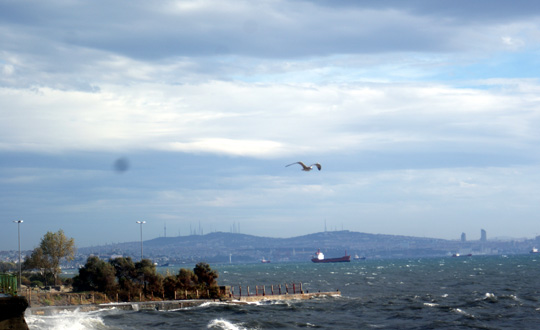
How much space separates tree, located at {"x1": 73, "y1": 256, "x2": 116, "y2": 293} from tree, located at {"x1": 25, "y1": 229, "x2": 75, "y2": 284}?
13423 mm

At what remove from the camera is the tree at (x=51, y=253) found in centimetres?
8550

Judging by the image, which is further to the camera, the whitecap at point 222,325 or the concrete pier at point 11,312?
the whitecap at point 222,325

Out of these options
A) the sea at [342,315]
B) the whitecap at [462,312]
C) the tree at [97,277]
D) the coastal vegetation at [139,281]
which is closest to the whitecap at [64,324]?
the sea at [342,315]

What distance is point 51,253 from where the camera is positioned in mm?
85688

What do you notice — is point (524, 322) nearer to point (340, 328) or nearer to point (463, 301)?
point (340, 328)

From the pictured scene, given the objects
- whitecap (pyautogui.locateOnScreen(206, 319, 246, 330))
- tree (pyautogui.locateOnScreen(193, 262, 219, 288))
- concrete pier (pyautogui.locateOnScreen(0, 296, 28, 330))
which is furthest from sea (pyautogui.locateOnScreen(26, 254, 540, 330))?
concrete pier (pyautogui.locateOnScreen(0, 296, 28, 330))

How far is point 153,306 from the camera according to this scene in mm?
63062

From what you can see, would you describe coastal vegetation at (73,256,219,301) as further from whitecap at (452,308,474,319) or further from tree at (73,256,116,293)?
whitecap at (452,308,474,319)

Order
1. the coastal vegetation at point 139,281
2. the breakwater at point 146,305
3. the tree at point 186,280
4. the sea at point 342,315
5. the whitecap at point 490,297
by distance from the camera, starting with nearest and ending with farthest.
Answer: the sea at point 342,315
the breakwater at point 146,305
the coastal vegetation at point 139,281
the whitecap at point 490,297
the tree at point 186,280

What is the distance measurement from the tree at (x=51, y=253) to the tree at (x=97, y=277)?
13.4 meters

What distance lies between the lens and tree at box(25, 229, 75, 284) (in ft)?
281

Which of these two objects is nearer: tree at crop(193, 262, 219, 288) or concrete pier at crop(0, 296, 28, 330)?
concrete pier at crop(0, 296, 28, 330)

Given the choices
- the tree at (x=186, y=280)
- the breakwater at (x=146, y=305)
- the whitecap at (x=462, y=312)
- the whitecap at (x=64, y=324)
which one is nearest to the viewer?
the whitecap at (x=64, y=324)

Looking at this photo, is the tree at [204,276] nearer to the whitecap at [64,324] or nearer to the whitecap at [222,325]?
the whitecap at [222,325]
